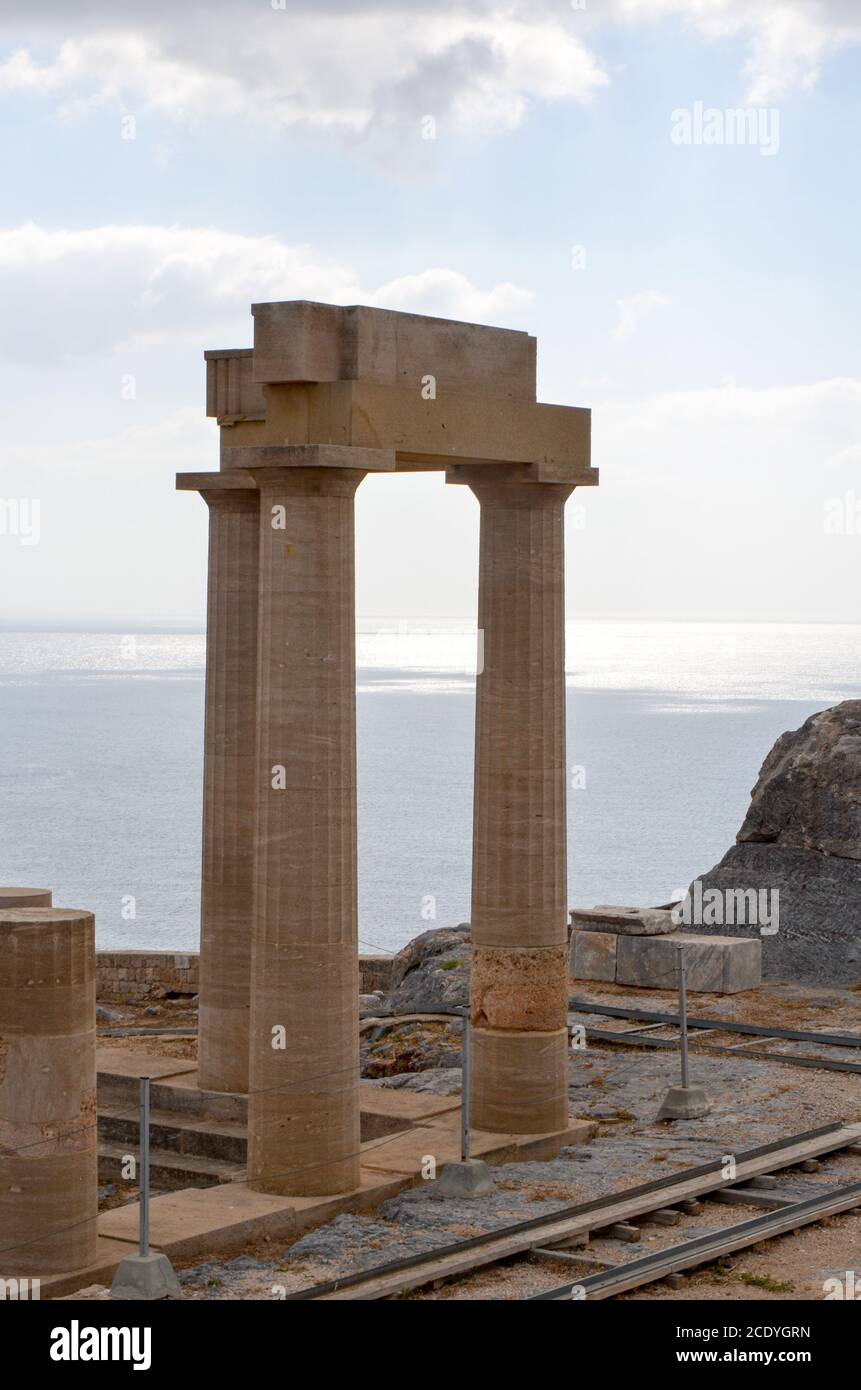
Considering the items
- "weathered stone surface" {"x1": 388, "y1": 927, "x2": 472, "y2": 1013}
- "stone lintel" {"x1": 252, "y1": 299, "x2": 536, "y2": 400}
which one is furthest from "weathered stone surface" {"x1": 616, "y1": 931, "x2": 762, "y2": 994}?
"stone lintel" {"x1": 252, "y1": 299, "x2": 536, "y2": 400}

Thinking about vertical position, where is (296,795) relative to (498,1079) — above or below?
above

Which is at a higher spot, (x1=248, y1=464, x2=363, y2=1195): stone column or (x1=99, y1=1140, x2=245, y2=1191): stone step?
(x1=248, y1=464, x2=363, y2=1195): stone column

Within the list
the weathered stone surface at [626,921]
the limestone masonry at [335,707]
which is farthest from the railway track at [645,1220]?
the weathered stone surface at [626,921]

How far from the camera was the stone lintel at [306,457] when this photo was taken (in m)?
15.3

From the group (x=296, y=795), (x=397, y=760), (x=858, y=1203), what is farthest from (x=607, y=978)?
(x=397, y=760)

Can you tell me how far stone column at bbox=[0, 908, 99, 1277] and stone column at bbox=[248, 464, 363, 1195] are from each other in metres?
2.00

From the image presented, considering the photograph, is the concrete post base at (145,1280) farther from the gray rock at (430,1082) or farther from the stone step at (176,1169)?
the gray rock at (430,1082)

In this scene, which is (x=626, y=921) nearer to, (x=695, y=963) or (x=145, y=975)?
(x=695, y=963)

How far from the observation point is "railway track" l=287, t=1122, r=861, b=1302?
553 inches

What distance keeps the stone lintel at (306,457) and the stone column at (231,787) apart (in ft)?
11.9

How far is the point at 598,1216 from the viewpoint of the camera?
15.6 meters

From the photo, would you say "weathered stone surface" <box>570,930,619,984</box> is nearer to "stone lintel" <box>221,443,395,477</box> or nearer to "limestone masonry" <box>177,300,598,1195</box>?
"limestone masonry" <box>177,300,598,1195</box>
